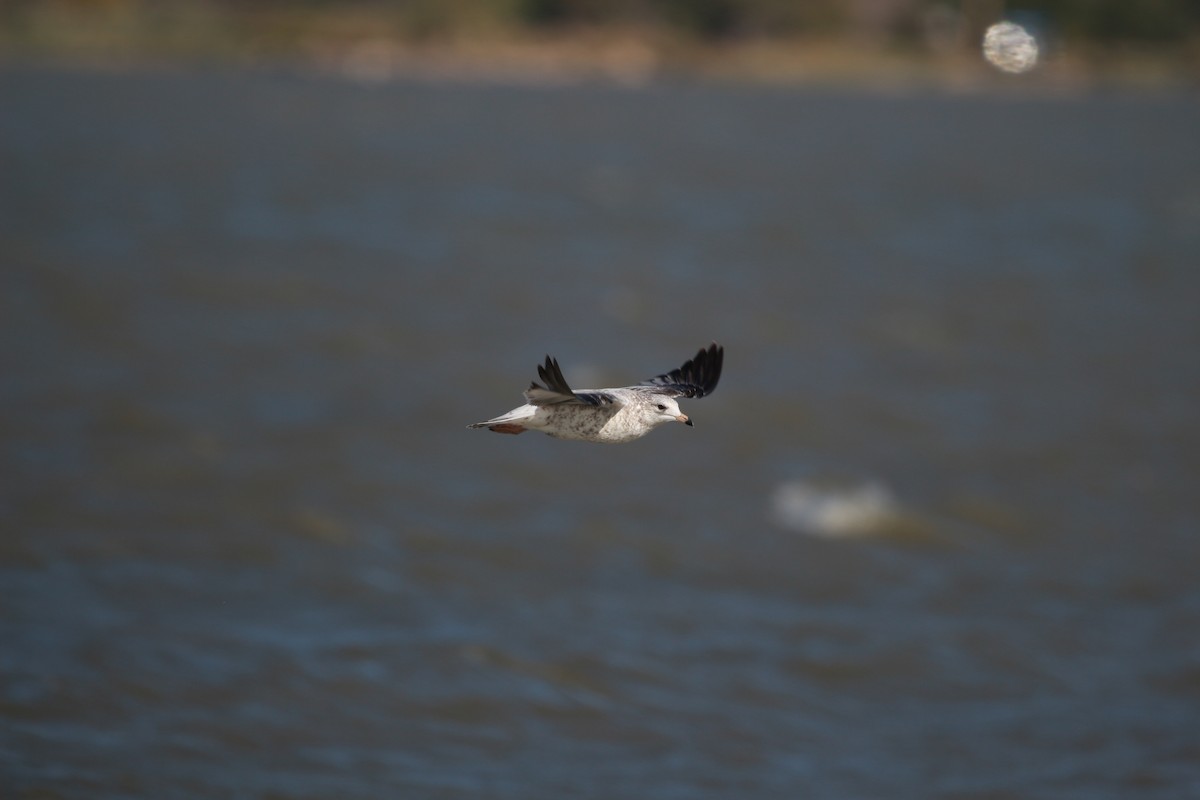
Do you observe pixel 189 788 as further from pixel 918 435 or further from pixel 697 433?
pixel 918 435

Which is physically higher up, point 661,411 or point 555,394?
point 661,411

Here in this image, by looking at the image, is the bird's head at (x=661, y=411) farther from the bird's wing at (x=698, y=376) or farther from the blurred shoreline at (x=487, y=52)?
the blurred shoreline at (x=487, y=52)

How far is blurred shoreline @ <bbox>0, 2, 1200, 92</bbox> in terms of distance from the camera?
78.8m

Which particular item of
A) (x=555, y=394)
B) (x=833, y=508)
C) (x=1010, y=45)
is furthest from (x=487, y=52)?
(x=555, y=394)

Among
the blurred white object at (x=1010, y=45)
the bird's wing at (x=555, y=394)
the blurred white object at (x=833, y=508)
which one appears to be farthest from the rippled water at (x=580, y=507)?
the bird's wing at (x=555, y=394)

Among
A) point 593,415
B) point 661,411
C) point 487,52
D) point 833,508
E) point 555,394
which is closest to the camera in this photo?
point 555,394

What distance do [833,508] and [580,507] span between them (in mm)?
3389

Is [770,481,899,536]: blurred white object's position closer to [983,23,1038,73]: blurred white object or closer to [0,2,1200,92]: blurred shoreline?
[983,23,1038,73]: blurred white object

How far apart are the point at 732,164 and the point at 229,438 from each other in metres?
32.2

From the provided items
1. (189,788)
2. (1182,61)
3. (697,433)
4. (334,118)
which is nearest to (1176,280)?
(697,433)

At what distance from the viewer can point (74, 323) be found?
27969mm

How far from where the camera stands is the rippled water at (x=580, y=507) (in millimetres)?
16219

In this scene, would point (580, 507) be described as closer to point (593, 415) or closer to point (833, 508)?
point (833, 508)

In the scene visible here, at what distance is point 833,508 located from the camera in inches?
877
